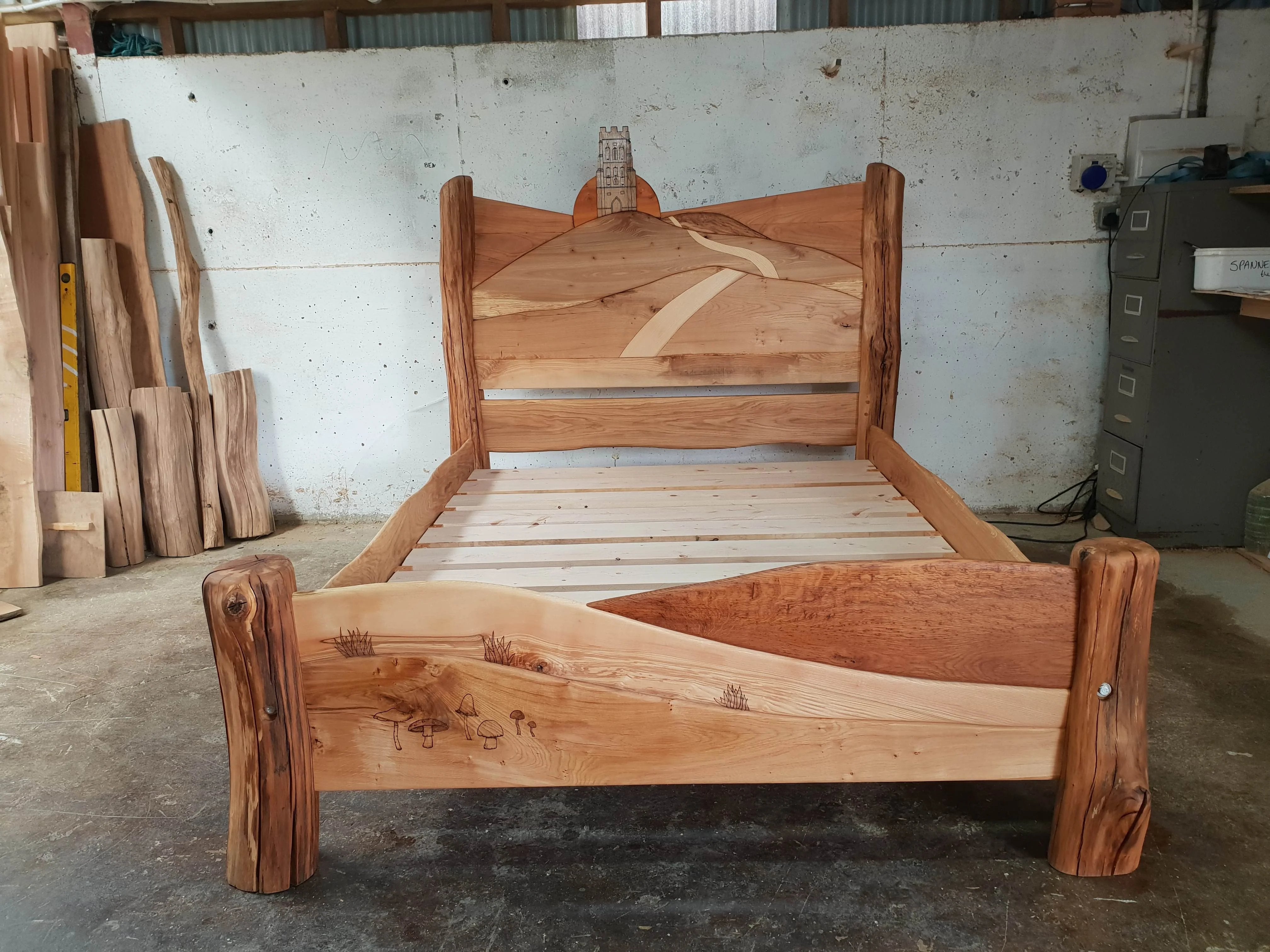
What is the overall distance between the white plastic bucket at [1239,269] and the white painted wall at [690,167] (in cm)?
52

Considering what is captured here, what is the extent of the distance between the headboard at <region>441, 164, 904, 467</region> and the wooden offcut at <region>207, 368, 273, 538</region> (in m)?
1.26

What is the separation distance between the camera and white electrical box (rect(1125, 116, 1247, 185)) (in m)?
3.36

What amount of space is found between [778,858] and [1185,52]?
3232 millimetres

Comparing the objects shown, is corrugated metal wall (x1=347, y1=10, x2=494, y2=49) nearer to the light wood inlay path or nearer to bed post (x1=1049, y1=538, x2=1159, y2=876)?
the light wood inlay path

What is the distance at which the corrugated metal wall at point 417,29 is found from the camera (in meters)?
3.78

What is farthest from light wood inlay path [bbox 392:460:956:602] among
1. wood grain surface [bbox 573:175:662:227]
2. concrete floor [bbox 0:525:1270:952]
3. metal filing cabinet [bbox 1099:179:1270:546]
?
metal filing cabinet [bbox 1099:179:1270:546]

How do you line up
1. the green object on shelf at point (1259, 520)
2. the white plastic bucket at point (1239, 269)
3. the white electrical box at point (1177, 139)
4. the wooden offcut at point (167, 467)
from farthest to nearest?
1. the wooden offcut at point (167, 467)
2. the white electrical box at point (1177, 139)
3. the green object on shelf at point (1259, 520)
4. the white plastic bucket at point (1239, 269)

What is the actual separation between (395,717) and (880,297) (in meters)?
1.97

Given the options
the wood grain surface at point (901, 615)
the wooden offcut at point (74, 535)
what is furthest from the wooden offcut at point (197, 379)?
the wood grain surface at point (901, 615)

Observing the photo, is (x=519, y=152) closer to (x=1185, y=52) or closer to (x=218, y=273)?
(x=218, y=273)

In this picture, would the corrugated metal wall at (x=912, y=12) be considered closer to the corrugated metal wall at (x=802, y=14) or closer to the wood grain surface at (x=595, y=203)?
the corrugated metal wall at (x=802, y=14)

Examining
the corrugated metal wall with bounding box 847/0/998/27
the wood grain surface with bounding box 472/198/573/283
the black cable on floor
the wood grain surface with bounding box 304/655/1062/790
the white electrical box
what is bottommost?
the black cable on floor

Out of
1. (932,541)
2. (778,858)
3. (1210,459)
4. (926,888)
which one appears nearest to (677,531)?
(932,541)

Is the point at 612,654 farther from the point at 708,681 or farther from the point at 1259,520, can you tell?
the point at 1259,520
